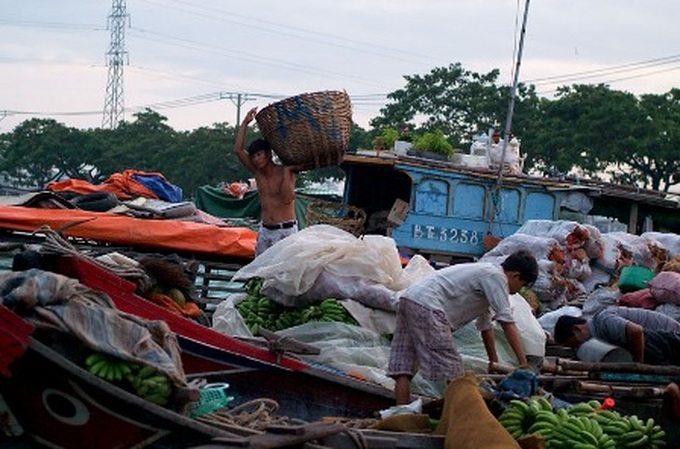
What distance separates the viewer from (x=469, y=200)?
1586 centimetres

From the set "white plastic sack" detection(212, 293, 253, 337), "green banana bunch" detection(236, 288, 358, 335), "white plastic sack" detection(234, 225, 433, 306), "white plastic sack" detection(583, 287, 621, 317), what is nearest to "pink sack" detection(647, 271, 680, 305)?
"white plastic sack" detection(583, 287, 621, 317)

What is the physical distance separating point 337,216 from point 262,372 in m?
8.79

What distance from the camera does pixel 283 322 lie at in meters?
7.95

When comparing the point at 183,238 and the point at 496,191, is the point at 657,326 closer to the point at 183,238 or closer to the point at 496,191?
the point at 183,238

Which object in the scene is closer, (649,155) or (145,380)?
(145,380)

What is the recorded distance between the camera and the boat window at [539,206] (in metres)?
16.2

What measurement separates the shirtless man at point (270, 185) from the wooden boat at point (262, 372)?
92.3 inches

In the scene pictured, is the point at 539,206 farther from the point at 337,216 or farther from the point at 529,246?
the point at 529,246

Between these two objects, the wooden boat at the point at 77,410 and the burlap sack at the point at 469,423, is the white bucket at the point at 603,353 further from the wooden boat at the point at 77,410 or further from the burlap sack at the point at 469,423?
the wooden boat at the point at 77,410

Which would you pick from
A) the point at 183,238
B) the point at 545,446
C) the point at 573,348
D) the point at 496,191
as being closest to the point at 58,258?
the point at 545,446

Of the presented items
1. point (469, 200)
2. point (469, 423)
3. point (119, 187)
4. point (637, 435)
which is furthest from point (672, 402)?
point (469, 200)

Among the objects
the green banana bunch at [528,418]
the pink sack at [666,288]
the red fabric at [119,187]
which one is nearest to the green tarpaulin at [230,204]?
the red fabric at [119,187]

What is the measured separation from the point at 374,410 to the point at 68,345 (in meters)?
2.43

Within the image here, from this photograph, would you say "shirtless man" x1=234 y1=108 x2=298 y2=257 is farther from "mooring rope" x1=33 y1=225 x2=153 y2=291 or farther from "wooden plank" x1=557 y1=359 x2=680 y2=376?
"wooden plank" x1=557 y1=359 x2=680 y2=376
